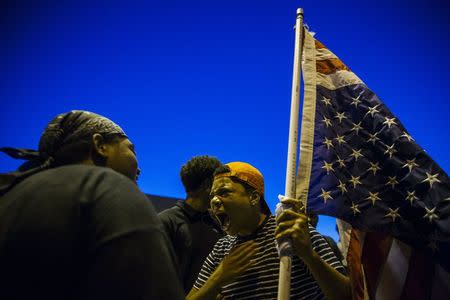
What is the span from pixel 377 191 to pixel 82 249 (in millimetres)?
2371

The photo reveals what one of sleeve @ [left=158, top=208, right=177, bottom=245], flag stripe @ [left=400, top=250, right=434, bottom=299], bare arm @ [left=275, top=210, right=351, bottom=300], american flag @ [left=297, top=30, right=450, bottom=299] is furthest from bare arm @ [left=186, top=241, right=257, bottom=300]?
flag stripe @ [left=400, top=250, right=434, bottom=299]

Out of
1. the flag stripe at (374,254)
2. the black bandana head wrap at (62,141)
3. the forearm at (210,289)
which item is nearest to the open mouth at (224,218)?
the forearm at (210,289)

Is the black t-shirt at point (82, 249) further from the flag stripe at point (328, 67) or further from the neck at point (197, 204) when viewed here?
the neck at point (197, 204)

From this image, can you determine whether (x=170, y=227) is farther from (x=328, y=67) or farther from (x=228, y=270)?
(x=328, y=67)

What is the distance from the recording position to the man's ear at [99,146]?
174cm

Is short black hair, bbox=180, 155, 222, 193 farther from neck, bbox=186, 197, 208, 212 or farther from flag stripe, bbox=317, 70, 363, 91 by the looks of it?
flag stripe, bbox=317, 70, 363, 91

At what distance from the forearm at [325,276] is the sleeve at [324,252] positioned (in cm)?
8

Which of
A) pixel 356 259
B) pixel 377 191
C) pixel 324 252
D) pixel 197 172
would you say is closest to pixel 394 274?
pixel 356 259

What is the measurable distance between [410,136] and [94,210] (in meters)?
2.64

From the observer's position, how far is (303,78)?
3.18 m

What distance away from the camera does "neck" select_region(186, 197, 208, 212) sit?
13.0 ft

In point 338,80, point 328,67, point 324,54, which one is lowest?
point 338,80

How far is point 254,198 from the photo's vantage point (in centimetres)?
307

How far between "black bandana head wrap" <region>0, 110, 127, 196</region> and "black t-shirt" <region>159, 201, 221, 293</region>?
6.47 ft
